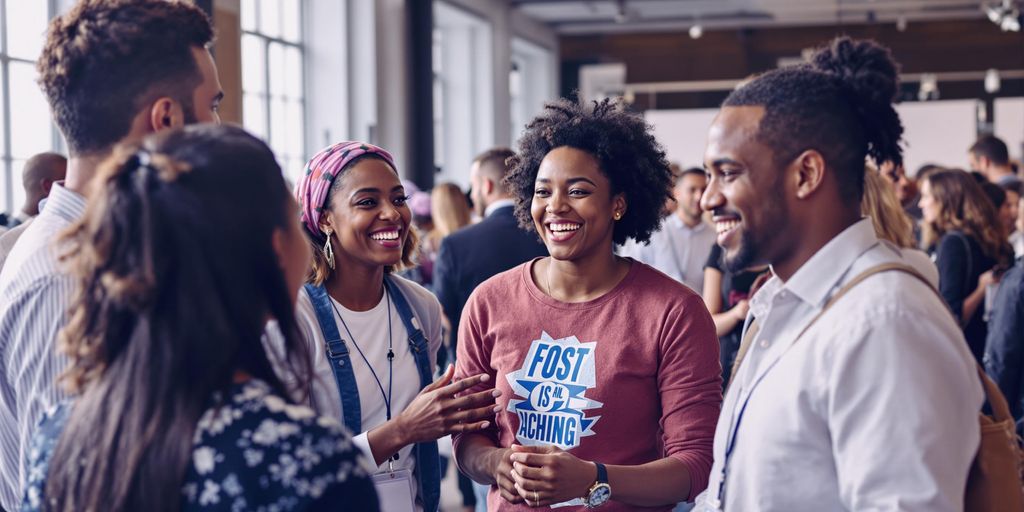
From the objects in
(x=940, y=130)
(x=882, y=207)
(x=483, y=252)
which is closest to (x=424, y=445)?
(x=882, y=207)

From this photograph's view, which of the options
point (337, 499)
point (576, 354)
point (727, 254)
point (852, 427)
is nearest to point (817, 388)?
point (852, 427)

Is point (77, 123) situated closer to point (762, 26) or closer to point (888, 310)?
point (888, 310)

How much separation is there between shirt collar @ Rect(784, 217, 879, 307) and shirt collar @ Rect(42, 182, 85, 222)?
104cm

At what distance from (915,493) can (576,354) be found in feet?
2.91

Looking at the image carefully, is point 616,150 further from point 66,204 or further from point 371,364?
point 66,204

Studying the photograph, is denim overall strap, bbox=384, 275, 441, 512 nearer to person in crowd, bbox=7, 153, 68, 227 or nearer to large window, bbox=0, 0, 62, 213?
person in crowd, bbox=7, 153, 68, 227

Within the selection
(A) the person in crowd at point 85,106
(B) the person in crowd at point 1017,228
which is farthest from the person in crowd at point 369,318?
(B) the person in crowd at point 1017,228

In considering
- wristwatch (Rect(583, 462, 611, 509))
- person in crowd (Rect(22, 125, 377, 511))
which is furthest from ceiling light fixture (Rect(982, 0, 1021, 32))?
person in crowd (Rect(22, 125, 377, 511))

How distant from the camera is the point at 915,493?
119cm

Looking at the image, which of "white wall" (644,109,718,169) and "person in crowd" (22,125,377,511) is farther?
"white wall" (644,109,718,169)

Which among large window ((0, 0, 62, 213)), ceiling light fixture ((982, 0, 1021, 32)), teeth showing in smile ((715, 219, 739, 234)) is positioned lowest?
teeth showing in smile ((715, 219, 739, 234))

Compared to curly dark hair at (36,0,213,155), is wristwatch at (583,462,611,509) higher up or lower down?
lower down

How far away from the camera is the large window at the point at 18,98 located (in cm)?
538

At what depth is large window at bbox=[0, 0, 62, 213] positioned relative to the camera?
538cm
